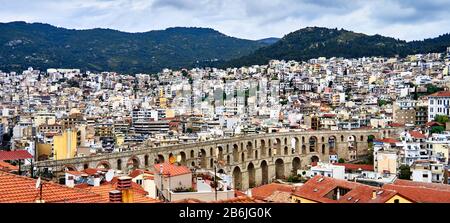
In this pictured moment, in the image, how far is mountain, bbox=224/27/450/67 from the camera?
3953cm

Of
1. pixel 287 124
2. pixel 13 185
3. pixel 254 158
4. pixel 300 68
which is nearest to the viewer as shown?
pixel 13 185

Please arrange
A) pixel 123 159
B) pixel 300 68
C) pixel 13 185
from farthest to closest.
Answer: pixel 300 68, pixel 123 159, pixel 13 185

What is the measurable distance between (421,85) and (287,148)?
10156 mm

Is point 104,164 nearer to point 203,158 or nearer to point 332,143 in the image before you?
point 203,158

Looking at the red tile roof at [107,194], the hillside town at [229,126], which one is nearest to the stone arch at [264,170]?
the hillside town at [229,126]

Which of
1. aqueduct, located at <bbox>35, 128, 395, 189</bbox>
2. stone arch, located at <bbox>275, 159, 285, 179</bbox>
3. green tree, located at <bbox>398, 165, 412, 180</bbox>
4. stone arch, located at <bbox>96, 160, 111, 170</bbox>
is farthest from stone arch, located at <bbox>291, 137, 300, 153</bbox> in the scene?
stone arch, located at <bbox>96, 160, 111, 170</bbox>

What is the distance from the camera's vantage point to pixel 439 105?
16656 mm

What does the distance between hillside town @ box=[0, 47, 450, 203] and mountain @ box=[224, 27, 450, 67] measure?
158cm

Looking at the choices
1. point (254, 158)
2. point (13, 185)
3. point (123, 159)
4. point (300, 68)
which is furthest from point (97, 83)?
point (13, 185)

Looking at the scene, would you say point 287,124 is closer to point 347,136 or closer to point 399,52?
point 347,136

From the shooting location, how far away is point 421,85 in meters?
24.4

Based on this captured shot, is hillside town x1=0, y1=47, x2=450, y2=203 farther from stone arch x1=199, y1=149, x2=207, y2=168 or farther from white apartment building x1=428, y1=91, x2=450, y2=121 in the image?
stone arch x1=199, y1=149, x2=207, y2=168

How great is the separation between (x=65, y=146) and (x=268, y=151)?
6014mm

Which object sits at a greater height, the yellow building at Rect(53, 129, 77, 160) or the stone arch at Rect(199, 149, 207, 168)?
the yellow building at Rect(53, 129, 77, 160)
